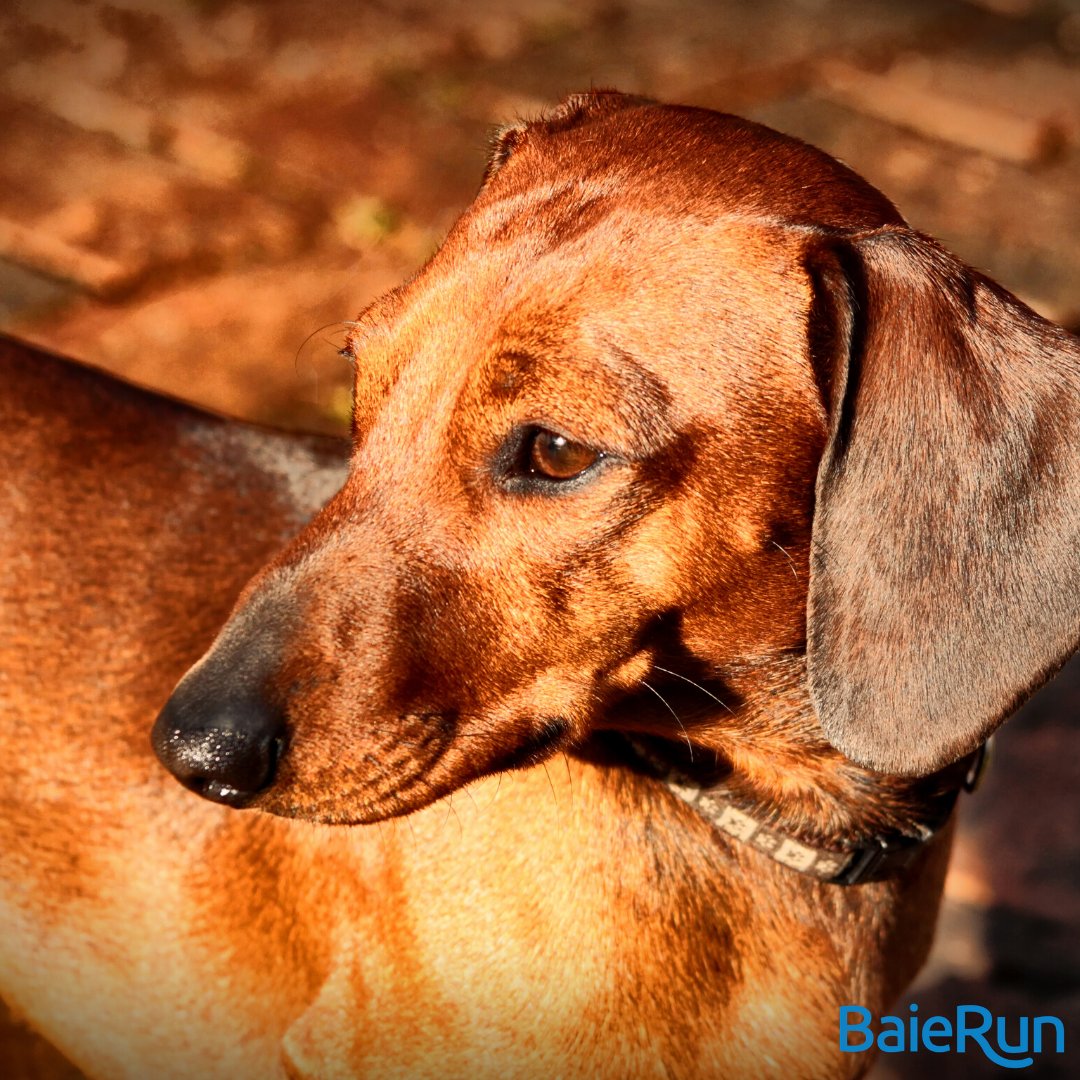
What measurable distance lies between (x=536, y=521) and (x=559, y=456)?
107 millimetres

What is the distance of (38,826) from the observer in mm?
3217

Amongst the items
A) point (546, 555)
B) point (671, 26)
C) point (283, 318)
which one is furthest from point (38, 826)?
point (671, 26)

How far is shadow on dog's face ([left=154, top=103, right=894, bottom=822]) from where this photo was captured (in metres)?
2.16

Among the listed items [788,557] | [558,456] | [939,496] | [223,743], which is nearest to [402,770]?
[223,743]

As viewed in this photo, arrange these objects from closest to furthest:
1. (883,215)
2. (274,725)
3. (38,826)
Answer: (274,725)
(883,215)
(38,826)

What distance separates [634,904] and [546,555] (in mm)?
736

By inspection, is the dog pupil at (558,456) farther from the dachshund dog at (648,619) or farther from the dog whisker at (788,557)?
the dog whisker at (788,557)

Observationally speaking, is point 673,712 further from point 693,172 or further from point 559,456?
point 693,172

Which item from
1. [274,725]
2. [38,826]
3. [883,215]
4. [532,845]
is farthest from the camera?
[38,826]

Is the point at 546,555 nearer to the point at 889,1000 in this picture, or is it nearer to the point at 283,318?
the point at 889,1000

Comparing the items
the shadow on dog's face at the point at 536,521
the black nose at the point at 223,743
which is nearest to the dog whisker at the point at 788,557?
the shadow on dog's face at the point at 536,521

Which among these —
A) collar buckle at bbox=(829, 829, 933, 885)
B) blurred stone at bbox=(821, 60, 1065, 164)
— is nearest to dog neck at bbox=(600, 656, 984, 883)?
collar buckle at bbox=(829, 829, 933, 885)

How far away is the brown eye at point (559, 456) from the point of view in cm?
217

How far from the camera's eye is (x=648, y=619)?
226 cm
